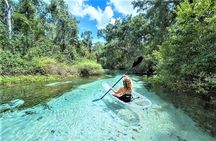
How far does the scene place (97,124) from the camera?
797cm

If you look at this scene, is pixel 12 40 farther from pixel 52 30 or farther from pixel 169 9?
pixel 169 9

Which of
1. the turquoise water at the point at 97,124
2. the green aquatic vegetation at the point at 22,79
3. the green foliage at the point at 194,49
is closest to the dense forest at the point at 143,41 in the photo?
the green foliage at the point at 194,49

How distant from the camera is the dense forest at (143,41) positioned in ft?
37.0

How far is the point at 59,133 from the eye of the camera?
6.84 metres

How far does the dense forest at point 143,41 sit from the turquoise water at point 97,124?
3048 millimetres

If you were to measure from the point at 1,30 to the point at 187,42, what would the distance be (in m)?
17.7

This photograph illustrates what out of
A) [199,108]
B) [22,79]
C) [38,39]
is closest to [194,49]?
[199,108]

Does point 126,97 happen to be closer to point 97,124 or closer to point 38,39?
point 97,124

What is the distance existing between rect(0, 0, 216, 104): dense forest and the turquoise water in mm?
3048

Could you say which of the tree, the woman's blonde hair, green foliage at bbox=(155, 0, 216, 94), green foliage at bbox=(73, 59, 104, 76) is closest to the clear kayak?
the woman's blonde hair

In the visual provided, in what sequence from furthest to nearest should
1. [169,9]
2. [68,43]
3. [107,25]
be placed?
[107,25], [68,43], [169,9]

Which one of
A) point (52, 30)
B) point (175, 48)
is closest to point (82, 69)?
point (52, 30)

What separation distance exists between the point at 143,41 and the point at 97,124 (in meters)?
27.5

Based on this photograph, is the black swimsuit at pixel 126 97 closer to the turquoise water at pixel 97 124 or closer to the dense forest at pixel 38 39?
the turquoise water at pixel 97 124
